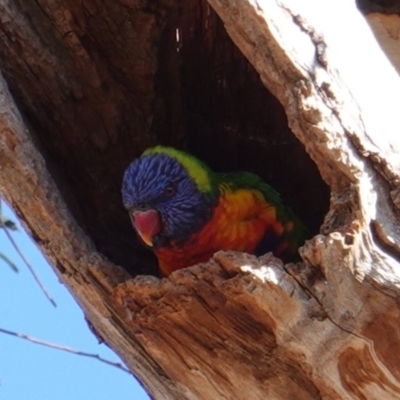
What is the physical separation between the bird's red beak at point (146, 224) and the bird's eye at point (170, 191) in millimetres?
98

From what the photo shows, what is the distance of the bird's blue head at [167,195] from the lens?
9.32 feet

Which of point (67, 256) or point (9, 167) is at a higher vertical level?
point (9, 167)

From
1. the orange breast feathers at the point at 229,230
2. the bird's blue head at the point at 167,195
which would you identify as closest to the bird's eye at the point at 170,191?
the bird's blue head at the point at 167,195

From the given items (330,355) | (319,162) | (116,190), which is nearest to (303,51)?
(319,162)

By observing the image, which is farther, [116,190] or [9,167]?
[116,190]

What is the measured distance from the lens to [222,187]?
3.06m

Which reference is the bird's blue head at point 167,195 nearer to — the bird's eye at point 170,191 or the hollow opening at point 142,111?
the bird's eye at point 170,191

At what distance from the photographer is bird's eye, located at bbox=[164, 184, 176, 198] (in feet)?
9.83

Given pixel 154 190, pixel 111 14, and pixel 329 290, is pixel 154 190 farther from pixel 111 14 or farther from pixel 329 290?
pixel 329 290

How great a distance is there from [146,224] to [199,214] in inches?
9.9

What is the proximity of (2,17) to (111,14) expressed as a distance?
1.43ft

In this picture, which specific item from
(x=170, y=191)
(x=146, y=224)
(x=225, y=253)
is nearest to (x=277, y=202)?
(x=170, y=191)

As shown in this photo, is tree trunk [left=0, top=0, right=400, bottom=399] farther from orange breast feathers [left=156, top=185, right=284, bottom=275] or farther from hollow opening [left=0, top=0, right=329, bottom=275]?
orange breast feathers [left=156, top=185, right=284, bottom=275]

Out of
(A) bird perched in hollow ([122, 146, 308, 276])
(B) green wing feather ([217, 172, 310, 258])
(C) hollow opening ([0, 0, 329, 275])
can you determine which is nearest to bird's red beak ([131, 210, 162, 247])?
(A) bird perched in hollow ([122, 146, 308, 276])
